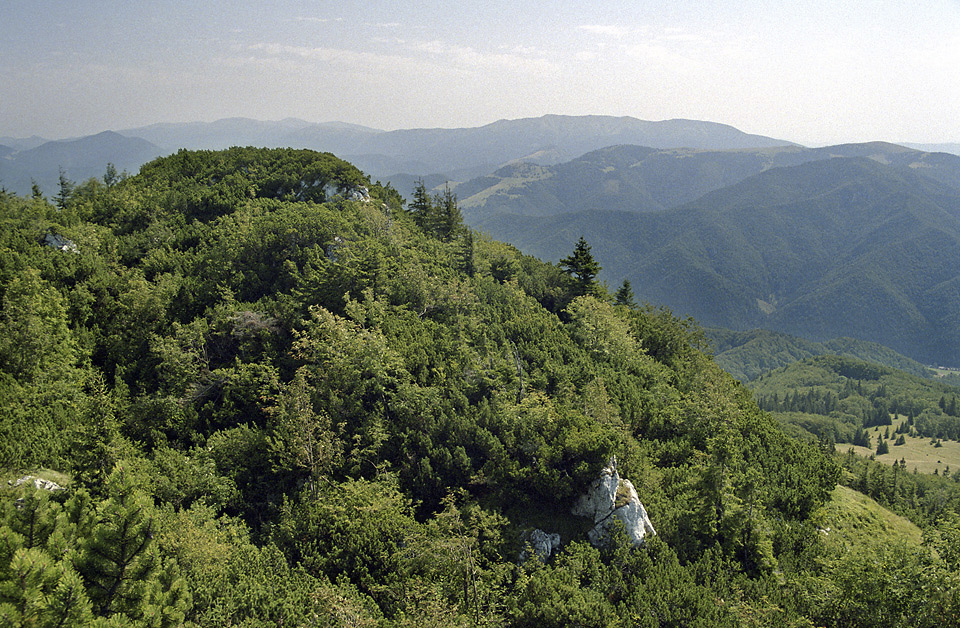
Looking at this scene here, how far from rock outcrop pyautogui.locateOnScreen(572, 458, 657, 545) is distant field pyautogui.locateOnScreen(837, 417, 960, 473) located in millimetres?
199070

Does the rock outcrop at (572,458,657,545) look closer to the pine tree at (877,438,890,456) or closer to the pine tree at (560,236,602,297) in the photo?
the pine tree at (560,236,602,297)

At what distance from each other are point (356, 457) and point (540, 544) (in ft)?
37.8

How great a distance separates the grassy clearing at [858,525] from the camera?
3400 centimetres

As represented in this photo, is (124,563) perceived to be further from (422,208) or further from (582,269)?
(422,208)

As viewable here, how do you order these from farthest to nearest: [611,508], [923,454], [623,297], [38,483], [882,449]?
[882,449] < [923,454] < [623,297] < [611,508] < [38,483]

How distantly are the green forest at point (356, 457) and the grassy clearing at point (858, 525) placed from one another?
325 mm

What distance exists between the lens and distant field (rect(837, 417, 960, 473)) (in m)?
173

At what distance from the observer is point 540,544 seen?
25734 millimetres

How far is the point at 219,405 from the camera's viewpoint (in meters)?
31.8

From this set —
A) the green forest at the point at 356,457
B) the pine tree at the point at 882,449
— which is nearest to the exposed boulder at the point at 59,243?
the green forest at the point at 356,457

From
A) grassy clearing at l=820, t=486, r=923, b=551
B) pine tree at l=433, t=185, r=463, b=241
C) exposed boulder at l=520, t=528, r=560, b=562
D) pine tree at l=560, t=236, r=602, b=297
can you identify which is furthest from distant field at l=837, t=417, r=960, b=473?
exposed boulder at l=520, t=528, r=560, b=562

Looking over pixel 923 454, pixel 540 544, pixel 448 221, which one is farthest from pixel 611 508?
pixel 923 454

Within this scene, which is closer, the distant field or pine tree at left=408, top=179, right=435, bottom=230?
pine tree at left=408, top=179, right=435, bottom=230

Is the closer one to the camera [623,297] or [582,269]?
[582,269]
